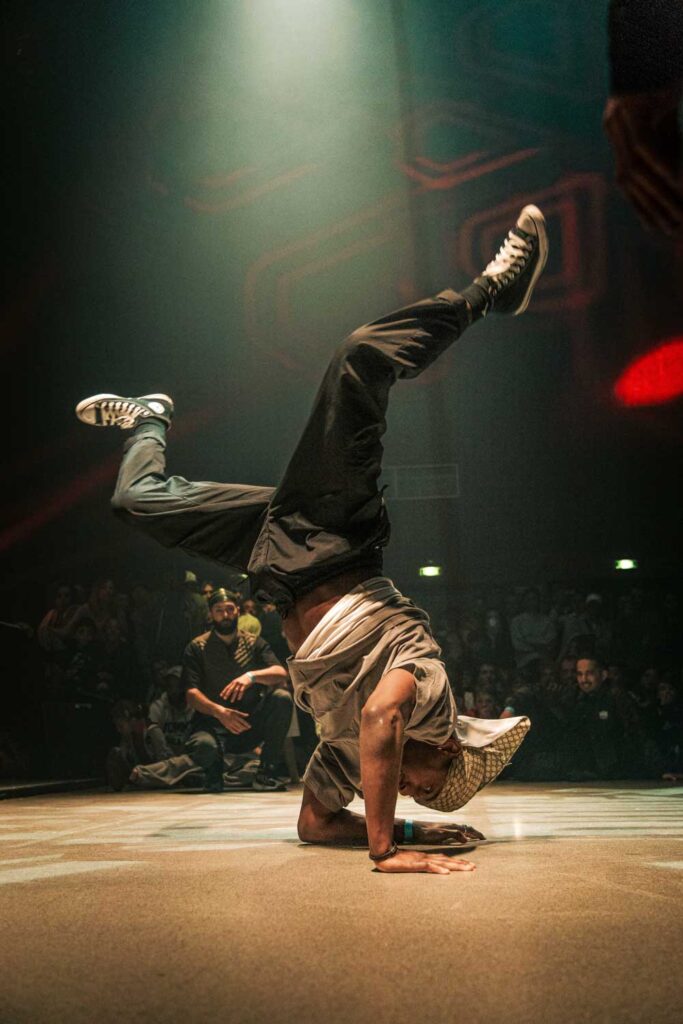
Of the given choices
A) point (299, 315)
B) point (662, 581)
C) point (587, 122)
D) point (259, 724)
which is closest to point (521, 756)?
point (259, 724)

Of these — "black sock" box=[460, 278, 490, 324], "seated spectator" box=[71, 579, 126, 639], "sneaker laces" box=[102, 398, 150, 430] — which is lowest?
"seated spectator" box=[71, 579, 126, 639]

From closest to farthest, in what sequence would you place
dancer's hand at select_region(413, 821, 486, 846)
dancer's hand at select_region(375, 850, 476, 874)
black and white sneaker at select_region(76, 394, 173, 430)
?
dancer's hand at select_region(375, 850, 476, 874)
dancer's hand at select_region(413, 821, 486, 846)
black and white sneaker at select_region(76, 394, 173, 430)

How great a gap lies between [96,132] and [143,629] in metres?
3.29

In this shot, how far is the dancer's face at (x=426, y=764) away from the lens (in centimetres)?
221

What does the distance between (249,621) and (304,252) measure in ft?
9.37

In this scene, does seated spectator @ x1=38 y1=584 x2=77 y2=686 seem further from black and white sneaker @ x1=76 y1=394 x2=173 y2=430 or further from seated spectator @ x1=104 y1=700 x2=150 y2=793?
black and white sneaker @ x1=76 y1=394 x2=173 y2=430

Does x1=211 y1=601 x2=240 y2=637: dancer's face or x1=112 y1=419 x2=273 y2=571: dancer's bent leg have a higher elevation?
x1=112 y1=419 x2=273 y2=571: dancer's bent leg

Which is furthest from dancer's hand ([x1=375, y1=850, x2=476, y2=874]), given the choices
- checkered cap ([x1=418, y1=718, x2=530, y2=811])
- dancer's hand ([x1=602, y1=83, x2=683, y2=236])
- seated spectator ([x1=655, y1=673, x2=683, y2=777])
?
seated spectator ([x1=655, y1=673, x2=683, y2=777])

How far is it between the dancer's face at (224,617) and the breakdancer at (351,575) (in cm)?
228

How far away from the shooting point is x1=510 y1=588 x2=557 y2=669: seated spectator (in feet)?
20.6

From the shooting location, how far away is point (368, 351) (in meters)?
A: 2.28

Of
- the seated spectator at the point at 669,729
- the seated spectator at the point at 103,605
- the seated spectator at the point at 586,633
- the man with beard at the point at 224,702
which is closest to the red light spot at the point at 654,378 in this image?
the seated spectator at the point at 586,633

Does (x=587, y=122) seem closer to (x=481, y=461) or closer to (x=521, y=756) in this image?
(x=481, y=461)

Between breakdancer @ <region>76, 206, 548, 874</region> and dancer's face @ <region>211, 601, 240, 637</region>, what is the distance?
7.49 feet
